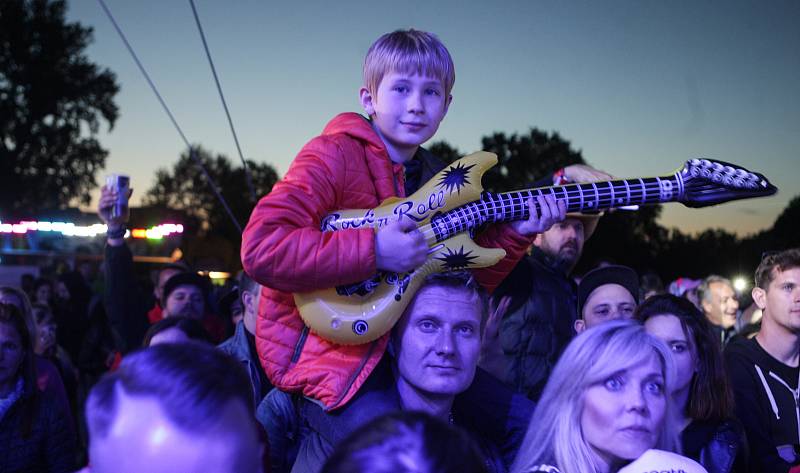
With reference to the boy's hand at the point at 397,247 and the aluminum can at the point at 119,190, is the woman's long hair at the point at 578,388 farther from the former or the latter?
the aluminum can at the point at 119,190

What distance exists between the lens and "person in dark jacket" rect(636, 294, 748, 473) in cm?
346

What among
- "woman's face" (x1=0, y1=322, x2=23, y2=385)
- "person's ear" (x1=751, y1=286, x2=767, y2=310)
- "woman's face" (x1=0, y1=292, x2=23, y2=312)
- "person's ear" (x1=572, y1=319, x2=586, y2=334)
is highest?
"person's ear" (x1=751, y1=286, x2=767, y2=310)

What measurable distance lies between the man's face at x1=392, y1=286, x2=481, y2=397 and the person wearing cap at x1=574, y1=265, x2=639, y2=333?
1.98m

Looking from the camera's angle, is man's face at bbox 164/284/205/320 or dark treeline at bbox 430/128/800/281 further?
dark treeline at bbox 430/128/800/281

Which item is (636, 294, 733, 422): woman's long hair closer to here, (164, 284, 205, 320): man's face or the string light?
the string light

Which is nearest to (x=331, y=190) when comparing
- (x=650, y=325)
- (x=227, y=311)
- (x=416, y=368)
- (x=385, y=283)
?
(x=385, y=283)

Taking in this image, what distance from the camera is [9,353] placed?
4.34m

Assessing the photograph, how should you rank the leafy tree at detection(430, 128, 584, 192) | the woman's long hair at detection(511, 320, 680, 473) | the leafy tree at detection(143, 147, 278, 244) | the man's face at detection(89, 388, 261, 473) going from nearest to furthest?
the man's face at detection(89, 388, 261, 473), the woman's long hair at detection(511, 320, 680, 473), the leafy tree at detection(430, 128, 584, 192), the leafy tree at detection(143, 147, 278, 244)

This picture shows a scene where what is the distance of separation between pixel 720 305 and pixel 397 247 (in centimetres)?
674

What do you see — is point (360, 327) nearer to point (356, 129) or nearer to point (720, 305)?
point (356, 129)

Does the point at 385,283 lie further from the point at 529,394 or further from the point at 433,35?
the point at 529,394

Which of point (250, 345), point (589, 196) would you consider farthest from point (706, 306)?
point (589, 196)

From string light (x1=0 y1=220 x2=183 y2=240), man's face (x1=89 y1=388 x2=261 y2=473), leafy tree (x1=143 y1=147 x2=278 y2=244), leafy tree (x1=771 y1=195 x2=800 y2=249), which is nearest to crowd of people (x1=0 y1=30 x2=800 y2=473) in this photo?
man's face (x1=89 y1=388 x2=261 y2=473)

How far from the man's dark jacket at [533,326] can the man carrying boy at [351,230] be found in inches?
60.1
